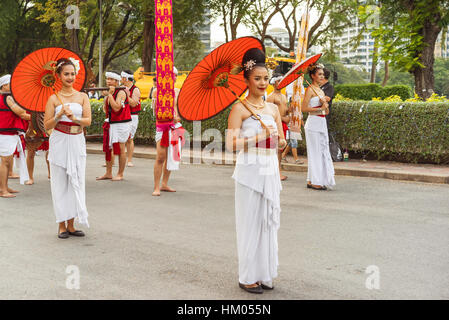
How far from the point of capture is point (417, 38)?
18.9 meters

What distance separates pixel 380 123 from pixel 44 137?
23.4 ft

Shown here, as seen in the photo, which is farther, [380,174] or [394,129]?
[394,129]

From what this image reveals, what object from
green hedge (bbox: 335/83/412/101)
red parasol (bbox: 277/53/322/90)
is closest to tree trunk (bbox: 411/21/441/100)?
green hedge (bbox: 335/83/412/101)

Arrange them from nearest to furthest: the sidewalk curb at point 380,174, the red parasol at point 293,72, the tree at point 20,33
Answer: the red parasol at point 293,72
the sidewalk curb at point 380,174
the tree at point 20,33

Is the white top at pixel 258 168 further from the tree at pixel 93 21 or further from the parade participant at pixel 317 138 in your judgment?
the tree at pixel 93 21

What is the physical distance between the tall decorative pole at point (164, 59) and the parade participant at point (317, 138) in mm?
2403

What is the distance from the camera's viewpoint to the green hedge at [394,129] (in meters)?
11.7

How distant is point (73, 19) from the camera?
27078 mm

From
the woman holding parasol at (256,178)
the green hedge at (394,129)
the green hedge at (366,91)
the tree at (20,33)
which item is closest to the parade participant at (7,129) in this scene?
the woman holding parasol at (256,178)

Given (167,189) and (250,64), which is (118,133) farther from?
(250,64)

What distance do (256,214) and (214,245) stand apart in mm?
1720

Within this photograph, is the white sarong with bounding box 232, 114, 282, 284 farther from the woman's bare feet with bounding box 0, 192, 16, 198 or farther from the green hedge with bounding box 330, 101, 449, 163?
the green hedge with bounding box 330, 101, 449, 163

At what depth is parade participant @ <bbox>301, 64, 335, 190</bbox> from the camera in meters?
9.94

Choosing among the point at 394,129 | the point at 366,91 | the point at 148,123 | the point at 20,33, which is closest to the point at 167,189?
the point at 394,129
